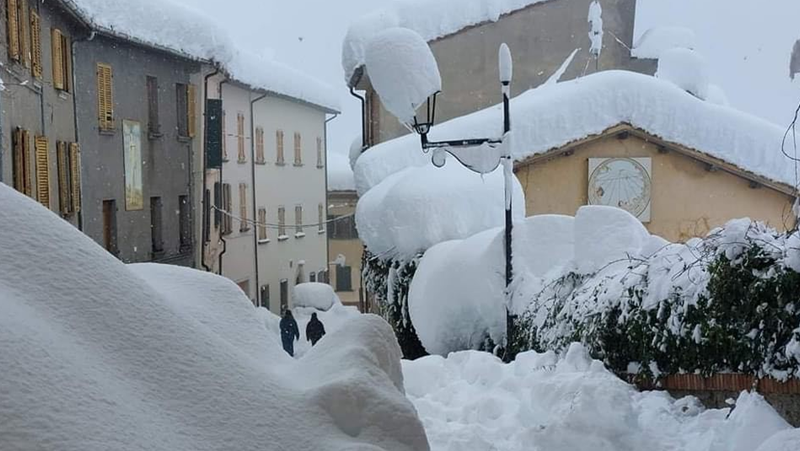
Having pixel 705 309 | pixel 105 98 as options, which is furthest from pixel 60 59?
pixel 705 309

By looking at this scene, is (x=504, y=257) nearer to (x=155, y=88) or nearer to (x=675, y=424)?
(x=675, y=424)

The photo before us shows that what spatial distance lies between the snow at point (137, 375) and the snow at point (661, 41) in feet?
72.9

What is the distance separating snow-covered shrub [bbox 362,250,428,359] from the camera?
14.4 metres

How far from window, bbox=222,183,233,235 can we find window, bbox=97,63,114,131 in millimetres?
8313

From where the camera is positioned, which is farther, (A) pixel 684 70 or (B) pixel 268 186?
(B) pixel 268 186

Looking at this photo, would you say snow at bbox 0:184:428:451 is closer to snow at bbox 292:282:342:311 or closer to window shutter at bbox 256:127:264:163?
snow at bbox 292:282:342:311

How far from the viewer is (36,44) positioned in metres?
16.4

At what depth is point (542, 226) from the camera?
10.3 metres

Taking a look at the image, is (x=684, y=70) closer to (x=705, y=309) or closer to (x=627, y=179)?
(x=627, y=179)

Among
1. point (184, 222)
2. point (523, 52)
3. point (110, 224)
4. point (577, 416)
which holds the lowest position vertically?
point (577, 416)

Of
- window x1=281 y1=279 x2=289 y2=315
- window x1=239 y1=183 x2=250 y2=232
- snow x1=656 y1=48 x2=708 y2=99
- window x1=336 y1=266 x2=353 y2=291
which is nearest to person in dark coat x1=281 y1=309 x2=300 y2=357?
snow x1=656 y1=48 x2=708 y2=99

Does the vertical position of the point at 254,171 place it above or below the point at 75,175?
above

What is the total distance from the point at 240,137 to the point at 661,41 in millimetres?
14192

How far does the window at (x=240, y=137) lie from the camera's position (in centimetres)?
3180
